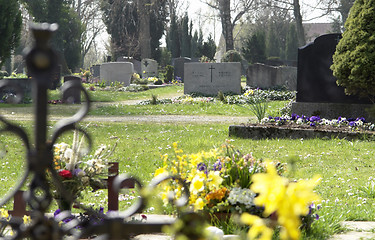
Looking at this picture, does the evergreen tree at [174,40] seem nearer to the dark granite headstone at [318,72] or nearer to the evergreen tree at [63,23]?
the evergreen tree at [63,23]

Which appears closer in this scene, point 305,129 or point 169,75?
point 305,129

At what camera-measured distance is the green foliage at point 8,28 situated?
19500mm

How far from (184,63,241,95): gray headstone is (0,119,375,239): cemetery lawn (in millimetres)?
10143

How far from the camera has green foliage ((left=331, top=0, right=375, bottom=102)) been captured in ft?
34.4

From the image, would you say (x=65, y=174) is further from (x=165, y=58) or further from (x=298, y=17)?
(x=165, y=58)

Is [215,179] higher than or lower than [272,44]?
lower

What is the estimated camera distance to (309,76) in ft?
39.8

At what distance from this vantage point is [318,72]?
39.7 feet

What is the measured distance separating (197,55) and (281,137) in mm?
34875

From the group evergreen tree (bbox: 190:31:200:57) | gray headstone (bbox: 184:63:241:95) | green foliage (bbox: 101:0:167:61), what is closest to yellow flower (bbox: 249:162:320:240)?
gray headstone (bbox: 184:63:241:95)

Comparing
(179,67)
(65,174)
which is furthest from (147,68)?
(65,174)

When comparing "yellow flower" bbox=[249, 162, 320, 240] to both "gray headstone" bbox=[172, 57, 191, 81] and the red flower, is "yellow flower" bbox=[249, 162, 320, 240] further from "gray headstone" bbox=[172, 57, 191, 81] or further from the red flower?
"gray headstone" bbox=[172, 57, 191, 81]

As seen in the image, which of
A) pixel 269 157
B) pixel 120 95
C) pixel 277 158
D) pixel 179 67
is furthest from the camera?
pixel 179 67

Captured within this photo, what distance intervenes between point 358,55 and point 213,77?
11669 millimetres
